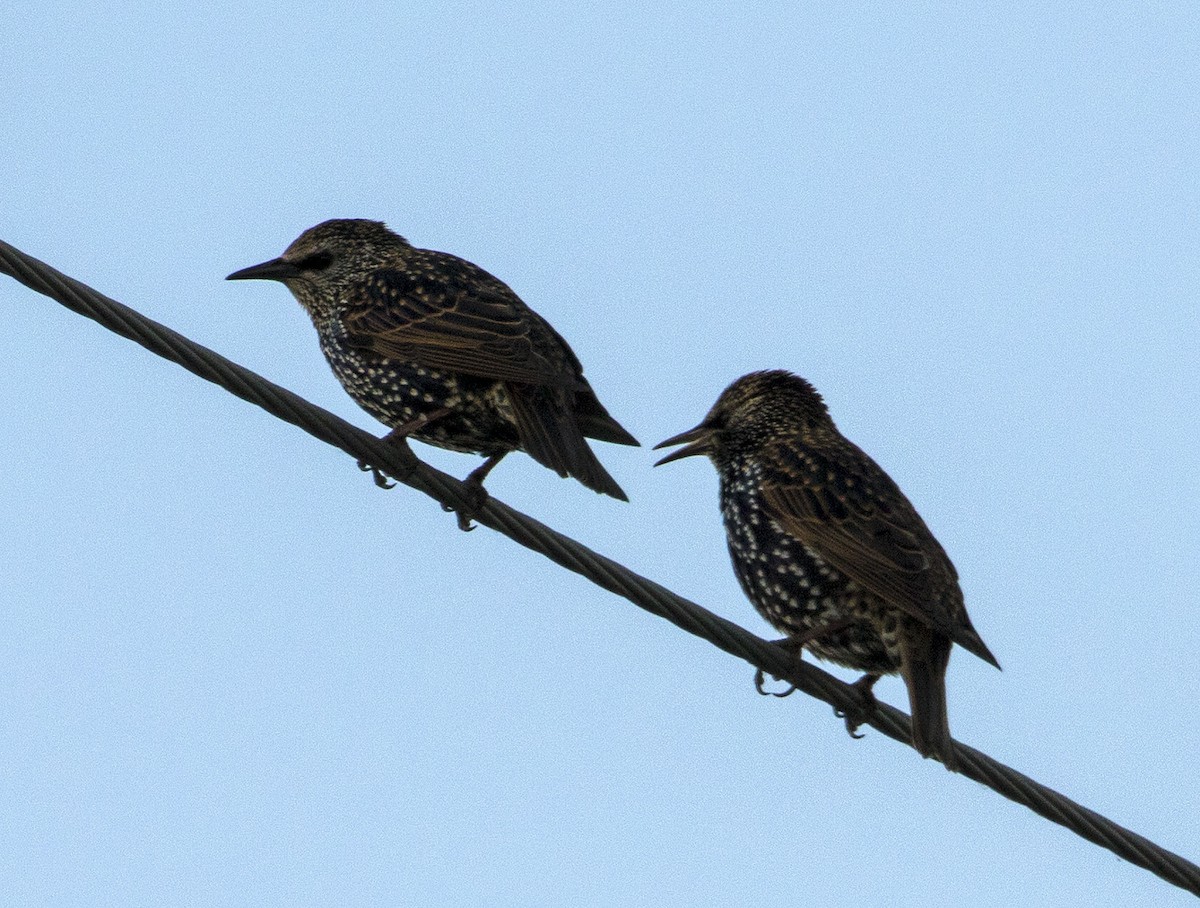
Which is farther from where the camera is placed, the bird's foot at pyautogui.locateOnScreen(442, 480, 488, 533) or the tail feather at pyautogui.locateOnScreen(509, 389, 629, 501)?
the tail feather at pyautogui.locateOnScreen(509, 389, 629, 501)

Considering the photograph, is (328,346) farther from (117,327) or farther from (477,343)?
(117,327)

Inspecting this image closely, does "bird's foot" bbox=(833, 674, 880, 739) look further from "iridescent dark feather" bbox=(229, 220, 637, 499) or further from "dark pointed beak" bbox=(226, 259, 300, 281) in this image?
"dark pointed beak" bbox=(226, 259, 300, 281)

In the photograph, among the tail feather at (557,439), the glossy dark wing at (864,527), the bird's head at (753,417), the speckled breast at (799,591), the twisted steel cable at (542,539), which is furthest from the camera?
the bird's head at (753,417)

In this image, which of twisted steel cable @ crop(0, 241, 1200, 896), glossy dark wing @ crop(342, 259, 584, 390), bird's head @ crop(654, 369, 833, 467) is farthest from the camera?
bird's head @ crop(654, 369, 833, 467)

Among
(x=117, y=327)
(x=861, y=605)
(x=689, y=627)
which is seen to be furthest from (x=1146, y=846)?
(x=117, y=327)

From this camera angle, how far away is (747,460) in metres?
6.80

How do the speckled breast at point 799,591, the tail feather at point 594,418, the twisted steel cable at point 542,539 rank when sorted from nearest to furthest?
1. the twisted steel cable at point 542,539
2. the speckled breast at point 799,591
3. the tail feather at point 594,418

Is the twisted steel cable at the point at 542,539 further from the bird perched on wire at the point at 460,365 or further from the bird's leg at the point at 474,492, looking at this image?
the bird perched on wire at the point at 460,365

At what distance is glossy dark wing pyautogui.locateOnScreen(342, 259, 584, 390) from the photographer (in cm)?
629

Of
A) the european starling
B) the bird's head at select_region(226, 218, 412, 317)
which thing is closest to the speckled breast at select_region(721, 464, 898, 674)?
the european starling

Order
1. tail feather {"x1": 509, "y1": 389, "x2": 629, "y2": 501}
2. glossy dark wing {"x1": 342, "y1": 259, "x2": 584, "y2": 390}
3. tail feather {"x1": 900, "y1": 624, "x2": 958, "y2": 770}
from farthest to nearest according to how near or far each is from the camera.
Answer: glossy dark wing {"x1": 342, "y1": 259, "x2": 584, "y2": 390} → tail feather {"x1": 509, "y1": 389, "x2": 629, "y2": 501} → tail feather {"x1": 900, "y1": 624, "x2": 958, "y2": 770}

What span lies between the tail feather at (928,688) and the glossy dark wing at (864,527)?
0.10 meters

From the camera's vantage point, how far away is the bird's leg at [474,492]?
17.8ft

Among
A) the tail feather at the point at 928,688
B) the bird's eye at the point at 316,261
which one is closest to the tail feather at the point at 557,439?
the tail feather at the point at 928,688
